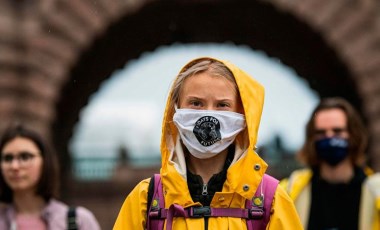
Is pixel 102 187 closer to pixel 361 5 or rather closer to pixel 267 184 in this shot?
pixel 361 5

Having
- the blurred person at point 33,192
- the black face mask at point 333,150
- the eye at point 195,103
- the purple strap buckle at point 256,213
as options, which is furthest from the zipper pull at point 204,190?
the black face mask at point 333,150

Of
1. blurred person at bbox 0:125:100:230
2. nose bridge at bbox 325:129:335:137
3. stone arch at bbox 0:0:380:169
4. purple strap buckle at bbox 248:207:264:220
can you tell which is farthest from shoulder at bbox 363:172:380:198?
stone arch at bbox 0:0:380:169

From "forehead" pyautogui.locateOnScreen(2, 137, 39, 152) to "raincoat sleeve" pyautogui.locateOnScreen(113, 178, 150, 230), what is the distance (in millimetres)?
1574

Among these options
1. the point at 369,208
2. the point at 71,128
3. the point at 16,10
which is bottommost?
the point at 369,208

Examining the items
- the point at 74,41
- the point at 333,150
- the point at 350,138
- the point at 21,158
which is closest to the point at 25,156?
the point at 21,158

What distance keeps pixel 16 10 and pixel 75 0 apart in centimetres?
68

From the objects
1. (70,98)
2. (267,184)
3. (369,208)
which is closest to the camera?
(267,184)

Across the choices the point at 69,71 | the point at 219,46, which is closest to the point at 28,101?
the point at 69,71

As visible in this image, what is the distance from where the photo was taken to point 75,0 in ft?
40.3

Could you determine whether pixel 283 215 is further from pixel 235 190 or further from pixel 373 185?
pixel 373 185

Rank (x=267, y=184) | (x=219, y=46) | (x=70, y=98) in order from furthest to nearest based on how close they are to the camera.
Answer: (x=219, y=46) → (x=70, y=98) → (x=267, y=184)

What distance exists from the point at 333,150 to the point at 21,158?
1476mm

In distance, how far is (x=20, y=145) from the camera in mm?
4957

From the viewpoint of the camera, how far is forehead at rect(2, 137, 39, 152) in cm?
493
